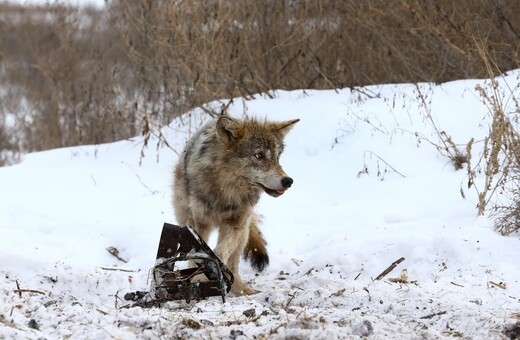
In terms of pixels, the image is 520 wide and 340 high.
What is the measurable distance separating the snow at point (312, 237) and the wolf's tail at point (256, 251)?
133 mm

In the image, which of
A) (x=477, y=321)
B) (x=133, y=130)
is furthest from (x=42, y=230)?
(x=133, y=130)

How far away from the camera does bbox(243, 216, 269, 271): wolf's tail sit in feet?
22.2

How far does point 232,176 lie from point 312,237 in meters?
1.92

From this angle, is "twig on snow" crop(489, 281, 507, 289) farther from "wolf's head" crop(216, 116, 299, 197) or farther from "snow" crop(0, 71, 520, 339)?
"wolf's head" crop(216, 116, 299, 197)

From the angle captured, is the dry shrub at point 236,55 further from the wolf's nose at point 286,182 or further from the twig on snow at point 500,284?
the twig on snow at point 500,284

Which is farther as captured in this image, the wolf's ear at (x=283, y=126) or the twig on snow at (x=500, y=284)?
the wolf's ear at (x=283, y=126)

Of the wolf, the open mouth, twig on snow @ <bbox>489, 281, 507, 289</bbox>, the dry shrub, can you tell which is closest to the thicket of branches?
the dry shrub

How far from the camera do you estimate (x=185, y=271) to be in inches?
209

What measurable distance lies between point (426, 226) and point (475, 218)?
50 centimetres

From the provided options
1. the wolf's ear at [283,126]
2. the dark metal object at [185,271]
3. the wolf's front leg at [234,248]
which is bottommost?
the dark metal object at [185,271]

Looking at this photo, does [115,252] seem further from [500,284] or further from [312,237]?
[500,284]

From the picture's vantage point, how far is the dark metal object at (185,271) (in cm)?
505

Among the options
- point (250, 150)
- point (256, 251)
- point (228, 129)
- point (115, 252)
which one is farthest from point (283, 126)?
point (115, 252)

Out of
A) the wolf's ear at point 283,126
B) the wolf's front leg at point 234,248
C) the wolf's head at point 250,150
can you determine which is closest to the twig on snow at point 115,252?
the wolf's front leg at point 234,248
